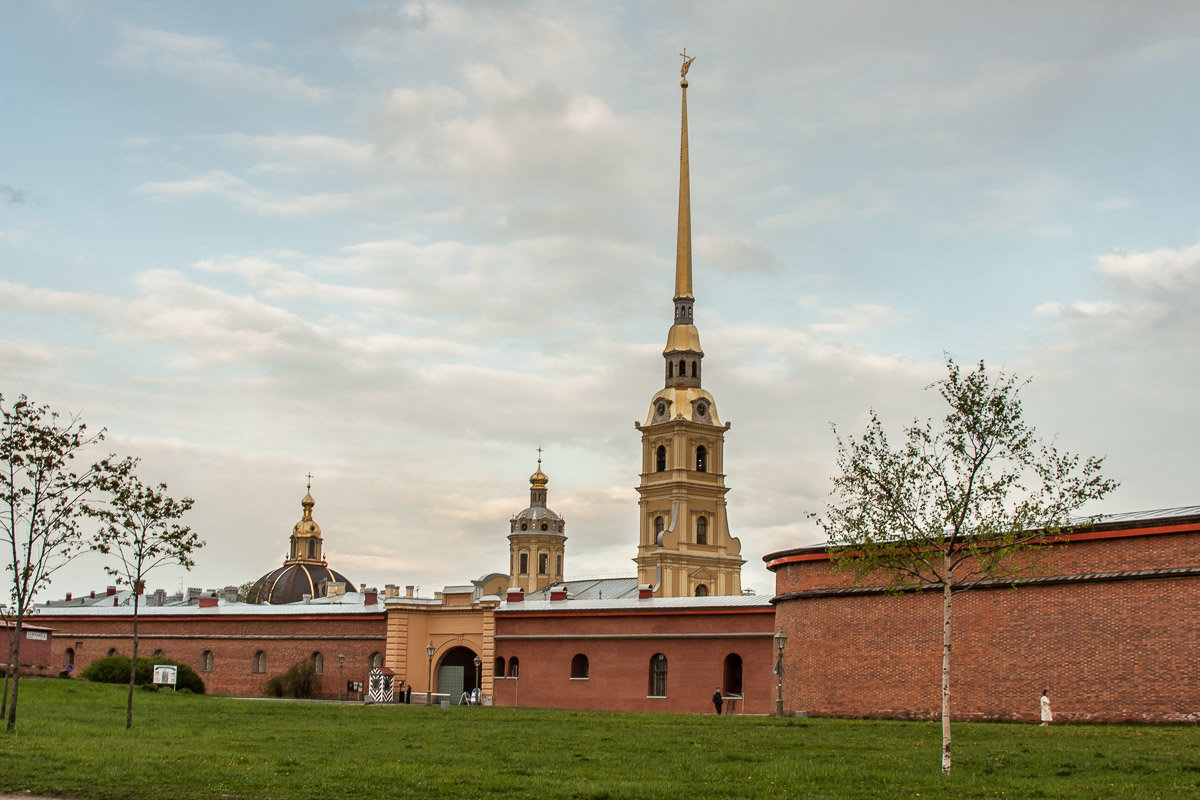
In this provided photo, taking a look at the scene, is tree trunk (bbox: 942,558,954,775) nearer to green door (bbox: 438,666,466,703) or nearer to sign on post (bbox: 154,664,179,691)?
sign on post (bbox: 154,664,179,691)

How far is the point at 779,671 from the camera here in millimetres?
37750

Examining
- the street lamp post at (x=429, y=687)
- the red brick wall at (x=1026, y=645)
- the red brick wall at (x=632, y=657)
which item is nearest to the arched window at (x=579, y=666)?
the red brick wall at (x=632, y=657)

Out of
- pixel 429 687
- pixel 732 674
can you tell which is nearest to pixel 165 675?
pixel 429 687

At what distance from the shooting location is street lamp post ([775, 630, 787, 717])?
121ft

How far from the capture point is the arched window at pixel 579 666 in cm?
4938

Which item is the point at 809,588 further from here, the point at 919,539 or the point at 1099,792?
the point at 1099,792

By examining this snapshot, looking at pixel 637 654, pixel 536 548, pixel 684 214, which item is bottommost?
pixel 637 654

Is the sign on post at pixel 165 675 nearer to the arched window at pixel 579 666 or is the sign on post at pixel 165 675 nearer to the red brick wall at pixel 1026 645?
the arched window at pixel 579 666

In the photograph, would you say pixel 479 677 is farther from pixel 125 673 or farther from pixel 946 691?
pixel 946 691

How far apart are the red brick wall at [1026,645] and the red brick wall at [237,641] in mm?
25803

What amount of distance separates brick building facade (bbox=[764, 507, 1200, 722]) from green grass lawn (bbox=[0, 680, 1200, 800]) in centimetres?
173

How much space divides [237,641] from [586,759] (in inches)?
1728

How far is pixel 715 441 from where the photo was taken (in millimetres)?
103250

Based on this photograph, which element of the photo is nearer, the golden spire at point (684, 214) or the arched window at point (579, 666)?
the arched window at point (579, 666)
